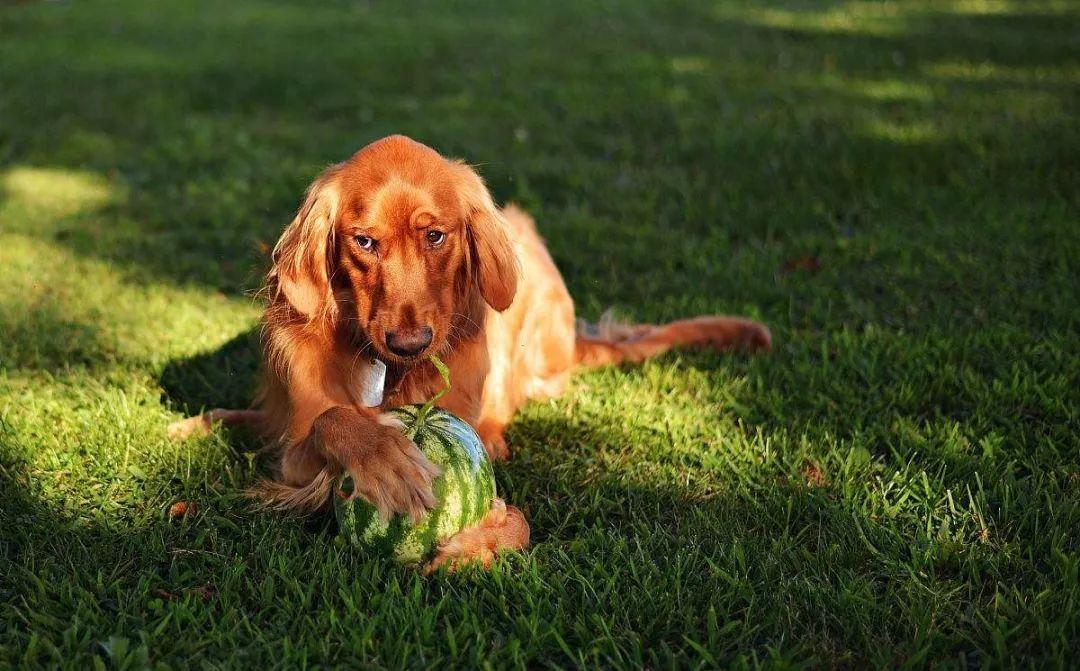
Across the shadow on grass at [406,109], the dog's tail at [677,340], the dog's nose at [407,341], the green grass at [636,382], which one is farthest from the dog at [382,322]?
the shadow on grass at [406,109]

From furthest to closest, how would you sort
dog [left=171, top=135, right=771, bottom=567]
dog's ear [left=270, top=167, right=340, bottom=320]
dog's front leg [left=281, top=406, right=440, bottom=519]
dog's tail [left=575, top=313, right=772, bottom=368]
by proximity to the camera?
dog's tail [left=575, top=313, right=772, bottom=368]
dog's ear [left=270, top=167, right=340, bottom=320]
dog [left=171, top=135, right=771, bottom=567]
dog's front leg [left=281, top=406, right=440, bottom=519]

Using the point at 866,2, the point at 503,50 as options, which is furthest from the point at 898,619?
the point at 866,2

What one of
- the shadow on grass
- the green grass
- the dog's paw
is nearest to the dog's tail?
the green grass

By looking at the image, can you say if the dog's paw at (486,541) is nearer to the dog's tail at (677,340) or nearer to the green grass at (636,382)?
the green grass at (636,382)

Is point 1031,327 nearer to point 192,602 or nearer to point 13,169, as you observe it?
→ point 192,602

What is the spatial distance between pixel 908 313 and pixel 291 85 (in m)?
6.53

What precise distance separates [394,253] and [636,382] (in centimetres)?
135

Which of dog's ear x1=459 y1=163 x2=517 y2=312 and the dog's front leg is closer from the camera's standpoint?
the dog's front leg

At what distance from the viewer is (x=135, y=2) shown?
49.8 feet

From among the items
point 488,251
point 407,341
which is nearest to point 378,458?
point 407,341

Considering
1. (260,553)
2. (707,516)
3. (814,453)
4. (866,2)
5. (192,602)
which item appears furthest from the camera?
(866,2)

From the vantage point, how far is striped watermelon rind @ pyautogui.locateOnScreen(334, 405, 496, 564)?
8.26 feet

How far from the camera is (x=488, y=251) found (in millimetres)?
3029

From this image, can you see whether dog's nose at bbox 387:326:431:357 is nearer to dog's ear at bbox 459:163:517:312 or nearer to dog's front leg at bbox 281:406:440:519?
dog's front leg at bbox 281:406:440:519
